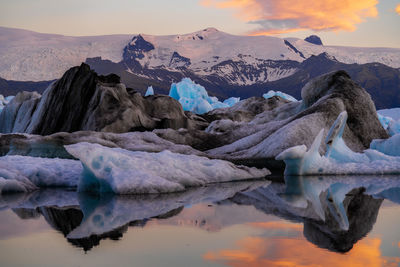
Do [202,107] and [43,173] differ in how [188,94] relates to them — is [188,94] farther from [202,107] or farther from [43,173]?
[43,173]

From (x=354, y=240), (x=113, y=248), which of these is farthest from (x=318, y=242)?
(x=113, y=248)

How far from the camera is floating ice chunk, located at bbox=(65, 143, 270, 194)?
730 centimetres

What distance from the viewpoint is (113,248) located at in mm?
3758

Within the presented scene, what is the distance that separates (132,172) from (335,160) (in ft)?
18.7

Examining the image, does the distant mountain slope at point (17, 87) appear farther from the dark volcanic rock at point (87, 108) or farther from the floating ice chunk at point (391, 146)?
the floating ice chunk at point (391, 146)

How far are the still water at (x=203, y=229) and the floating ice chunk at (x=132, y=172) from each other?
0.35 meters

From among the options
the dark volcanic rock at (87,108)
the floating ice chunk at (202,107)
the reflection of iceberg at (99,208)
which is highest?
the reflection of iceberg at (99,208)

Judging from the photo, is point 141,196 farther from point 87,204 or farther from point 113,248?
point 113,248

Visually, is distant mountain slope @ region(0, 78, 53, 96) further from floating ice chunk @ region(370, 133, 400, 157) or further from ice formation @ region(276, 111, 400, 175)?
ice formation @ region(276, 111, 400, 175)

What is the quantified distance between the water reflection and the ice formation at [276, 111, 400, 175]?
1799mm

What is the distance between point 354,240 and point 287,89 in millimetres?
125401

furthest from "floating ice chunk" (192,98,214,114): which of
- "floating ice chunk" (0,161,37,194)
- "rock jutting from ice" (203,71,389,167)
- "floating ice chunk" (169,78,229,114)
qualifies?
"floating ice chunk" (0,161,37,194)

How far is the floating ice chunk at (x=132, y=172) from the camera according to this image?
7.30 metres

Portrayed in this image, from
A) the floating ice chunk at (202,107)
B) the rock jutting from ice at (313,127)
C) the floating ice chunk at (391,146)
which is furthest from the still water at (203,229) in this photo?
the floating ice chunk at (202,107)
